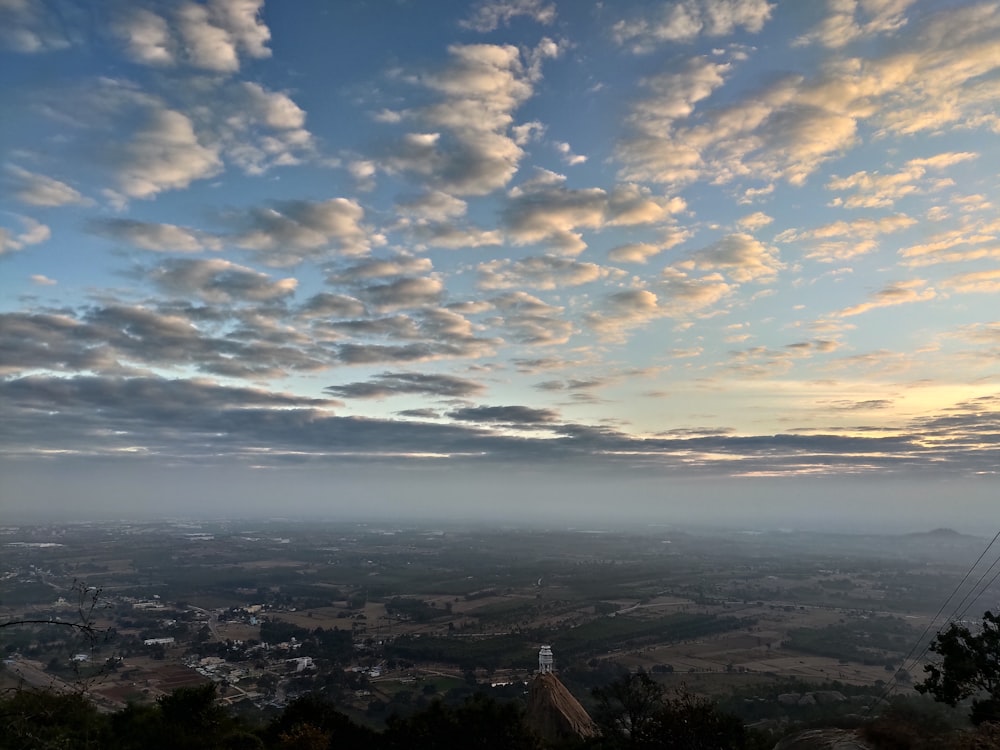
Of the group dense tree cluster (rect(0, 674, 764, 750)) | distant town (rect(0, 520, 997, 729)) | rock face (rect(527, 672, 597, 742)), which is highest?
dense tree cluster (rect(0, 674, 764, 750))

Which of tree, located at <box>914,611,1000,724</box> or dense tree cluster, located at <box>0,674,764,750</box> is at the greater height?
→ tree, located at <box>914,611,1000,724</box>

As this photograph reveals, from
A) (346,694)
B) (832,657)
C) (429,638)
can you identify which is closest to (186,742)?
(346,694)

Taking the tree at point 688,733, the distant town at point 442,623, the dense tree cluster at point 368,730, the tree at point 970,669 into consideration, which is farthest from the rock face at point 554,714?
the tree at point 970,669

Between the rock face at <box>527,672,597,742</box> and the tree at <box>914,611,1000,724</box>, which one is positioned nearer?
the tree at <box>914,611,1000,724</box>

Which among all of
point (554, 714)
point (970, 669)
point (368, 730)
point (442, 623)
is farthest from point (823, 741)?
point (442, 623)

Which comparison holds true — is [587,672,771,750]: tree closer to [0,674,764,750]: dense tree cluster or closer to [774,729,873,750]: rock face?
[0,674,764,750]: dense tree cluster

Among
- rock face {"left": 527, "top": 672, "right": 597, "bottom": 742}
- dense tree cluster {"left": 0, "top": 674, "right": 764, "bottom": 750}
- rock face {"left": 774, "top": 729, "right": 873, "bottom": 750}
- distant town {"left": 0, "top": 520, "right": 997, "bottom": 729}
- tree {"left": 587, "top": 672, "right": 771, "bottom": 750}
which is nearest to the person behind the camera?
rock face {"left": 774, "top": 729, "right": 873, "bottom": 750}

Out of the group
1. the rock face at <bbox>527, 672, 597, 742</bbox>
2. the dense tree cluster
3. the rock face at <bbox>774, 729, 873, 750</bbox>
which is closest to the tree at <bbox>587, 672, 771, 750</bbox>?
the dense tree cluster

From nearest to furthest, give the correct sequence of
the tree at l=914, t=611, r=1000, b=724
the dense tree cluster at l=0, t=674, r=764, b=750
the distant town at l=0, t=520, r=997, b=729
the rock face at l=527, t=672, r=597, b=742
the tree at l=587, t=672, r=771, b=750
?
1. the tree at l=914, t=611, r=1000, b=724
2. the tree at l=587, t=672, r=771, b=750
3. the dense tree cluster at l=0, t=674, r=764, b=750
4. the rock face at l=527, t=672, r=597, b=742
5. the distant town at l=0, t=520, r=997, b=729

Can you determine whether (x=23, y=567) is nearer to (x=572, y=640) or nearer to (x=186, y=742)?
(x=572, y=640)
